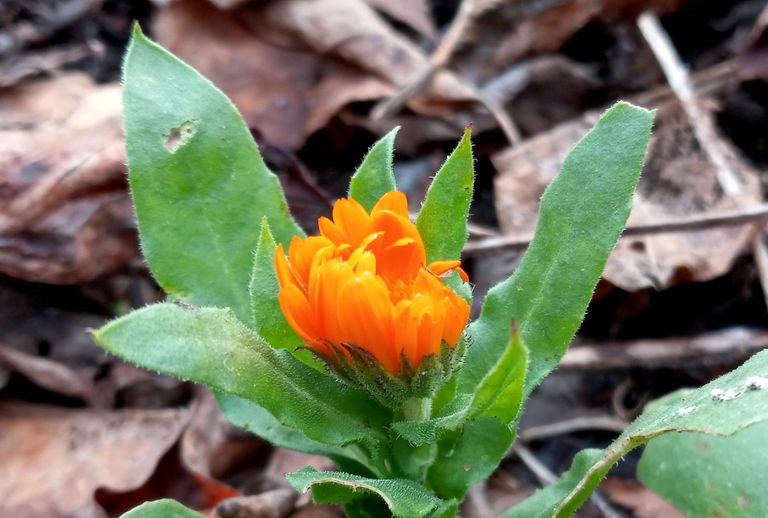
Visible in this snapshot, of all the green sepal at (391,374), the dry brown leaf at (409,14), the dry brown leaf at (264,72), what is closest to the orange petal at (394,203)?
the green sepal at (391,374)

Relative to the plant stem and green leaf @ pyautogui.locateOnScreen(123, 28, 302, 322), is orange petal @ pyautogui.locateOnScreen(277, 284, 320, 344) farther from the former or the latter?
green leaf @ pyautogui.locateOnScreen(123, 28, 302, 322)

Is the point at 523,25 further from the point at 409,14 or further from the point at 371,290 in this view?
the point at 371,290

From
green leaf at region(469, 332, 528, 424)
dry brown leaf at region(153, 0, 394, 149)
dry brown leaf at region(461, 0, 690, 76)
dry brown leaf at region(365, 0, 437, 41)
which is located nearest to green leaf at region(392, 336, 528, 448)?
green leaf at region(469, 332, 528, 424)

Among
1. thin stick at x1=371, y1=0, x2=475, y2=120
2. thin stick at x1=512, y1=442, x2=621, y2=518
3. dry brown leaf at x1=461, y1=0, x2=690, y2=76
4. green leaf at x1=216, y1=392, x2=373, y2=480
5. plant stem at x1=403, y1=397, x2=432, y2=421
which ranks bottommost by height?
thin stick at x1=512, y1=442, x2=621, y2=518

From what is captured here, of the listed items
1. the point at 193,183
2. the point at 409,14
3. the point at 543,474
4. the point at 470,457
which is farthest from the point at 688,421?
the point at 409,14

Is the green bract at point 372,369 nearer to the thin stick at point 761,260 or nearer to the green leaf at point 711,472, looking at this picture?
the green leaf at point 711,472

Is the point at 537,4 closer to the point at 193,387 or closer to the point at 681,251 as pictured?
the point at 681,251
